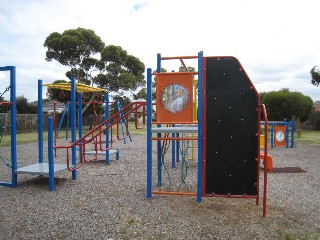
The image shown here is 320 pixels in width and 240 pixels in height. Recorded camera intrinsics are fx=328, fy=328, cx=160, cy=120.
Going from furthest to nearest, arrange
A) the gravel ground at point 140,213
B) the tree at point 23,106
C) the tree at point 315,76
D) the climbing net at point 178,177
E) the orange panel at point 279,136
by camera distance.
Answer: the tree at point 23,106 → the tree at point 315,76 → the orange panel at point 279,136 → the climbing net at point 178,177 → the gravel ground at point 140,213

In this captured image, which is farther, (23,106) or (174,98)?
(23,106)

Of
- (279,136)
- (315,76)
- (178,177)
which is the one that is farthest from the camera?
(315,76)

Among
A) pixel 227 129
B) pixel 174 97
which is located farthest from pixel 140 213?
pixel 174 97

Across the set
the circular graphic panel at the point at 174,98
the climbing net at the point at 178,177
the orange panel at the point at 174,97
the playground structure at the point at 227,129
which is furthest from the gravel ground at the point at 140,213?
the circular graphic panel at the point at 174,98

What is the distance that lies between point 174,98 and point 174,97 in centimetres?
2

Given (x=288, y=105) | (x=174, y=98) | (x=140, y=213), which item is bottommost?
(x=140, y=213)

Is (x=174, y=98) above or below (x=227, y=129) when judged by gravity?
above

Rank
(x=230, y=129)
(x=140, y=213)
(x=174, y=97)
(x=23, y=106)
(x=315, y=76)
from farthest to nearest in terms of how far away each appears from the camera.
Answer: (x=23, y=106) < (x=315, y=76) < (x=174, y=97) < (x=230, y=129) < (x=140, y=213)

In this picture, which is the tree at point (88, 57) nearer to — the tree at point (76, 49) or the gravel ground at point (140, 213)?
the tree at point (76, 49)

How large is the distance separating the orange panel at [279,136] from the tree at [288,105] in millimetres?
12823

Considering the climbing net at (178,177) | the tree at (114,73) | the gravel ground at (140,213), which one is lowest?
the gravel ground at (140,213)

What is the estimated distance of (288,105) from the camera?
1012 inches

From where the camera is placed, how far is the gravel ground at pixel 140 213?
12.2 ft

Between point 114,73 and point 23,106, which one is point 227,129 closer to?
point 114,73
